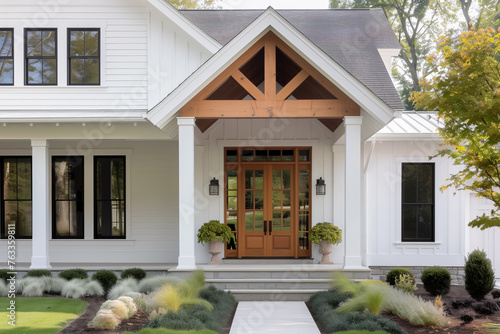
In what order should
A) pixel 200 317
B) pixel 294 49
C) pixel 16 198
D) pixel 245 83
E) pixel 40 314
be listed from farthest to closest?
pixel 16 198, pixel 245 83, pixel 294 49, pixel 40 314, pixel 200 317

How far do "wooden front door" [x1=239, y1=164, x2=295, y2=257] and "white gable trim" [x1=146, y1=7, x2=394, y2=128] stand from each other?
368cm

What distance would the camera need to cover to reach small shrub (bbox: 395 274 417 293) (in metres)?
10.3

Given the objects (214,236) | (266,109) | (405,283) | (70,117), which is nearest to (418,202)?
(405,283)

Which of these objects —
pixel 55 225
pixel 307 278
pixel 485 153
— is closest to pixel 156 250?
pixel 55 225

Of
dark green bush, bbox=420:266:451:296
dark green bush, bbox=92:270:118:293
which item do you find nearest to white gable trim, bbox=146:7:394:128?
dark green bush, bbox=420:266:451:296

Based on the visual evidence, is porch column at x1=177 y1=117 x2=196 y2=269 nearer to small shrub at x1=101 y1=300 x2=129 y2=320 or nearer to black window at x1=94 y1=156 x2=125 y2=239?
small shrub at x1=101 y1=300 x2=129 y2=320

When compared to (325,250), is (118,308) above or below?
below

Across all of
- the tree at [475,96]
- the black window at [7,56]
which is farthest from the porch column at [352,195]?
the black window at [7,56]

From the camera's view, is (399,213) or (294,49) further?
(399,213)

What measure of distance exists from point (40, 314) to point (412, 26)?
81.8 ft

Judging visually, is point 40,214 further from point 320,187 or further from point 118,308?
point 320,187

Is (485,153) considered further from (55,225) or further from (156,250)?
(55,225)

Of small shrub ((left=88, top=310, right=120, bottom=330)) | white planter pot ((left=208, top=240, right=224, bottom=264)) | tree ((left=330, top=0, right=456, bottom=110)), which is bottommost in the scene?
small shrub ((left=88, top=310, right=120, bottom=330))

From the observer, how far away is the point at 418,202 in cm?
1301
